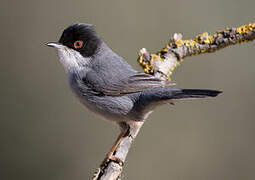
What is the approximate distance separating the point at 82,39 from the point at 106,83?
576mm

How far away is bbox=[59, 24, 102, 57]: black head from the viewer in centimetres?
398

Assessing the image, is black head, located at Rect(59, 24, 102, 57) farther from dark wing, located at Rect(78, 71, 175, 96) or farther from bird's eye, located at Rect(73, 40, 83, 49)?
dark wing, located at Rect(78, 71, 175, 96)

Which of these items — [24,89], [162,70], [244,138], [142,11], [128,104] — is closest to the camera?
[128,104]

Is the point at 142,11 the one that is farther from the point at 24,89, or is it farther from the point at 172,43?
the point at 24,89

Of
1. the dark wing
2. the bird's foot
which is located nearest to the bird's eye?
the dark wing

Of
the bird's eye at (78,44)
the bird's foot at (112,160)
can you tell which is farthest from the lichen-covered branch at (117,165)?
the bird's eye at (78,44)

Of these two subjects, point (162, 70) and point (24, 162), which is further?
point (24, 162)

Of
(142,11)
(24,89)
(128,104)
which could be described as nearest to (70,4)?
(142,11)

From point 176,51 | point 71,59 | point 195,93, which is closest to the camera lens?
point 195,93

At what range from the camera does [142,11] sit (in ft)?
20.0

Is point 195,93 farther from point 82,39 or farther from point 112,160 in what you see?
point 82,39

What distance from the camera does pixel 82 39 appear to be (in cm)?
404

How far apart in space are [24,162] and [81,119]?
1.03 m

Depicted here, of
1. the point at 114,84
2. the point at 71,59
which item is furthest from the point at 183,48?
the point at 71,59
